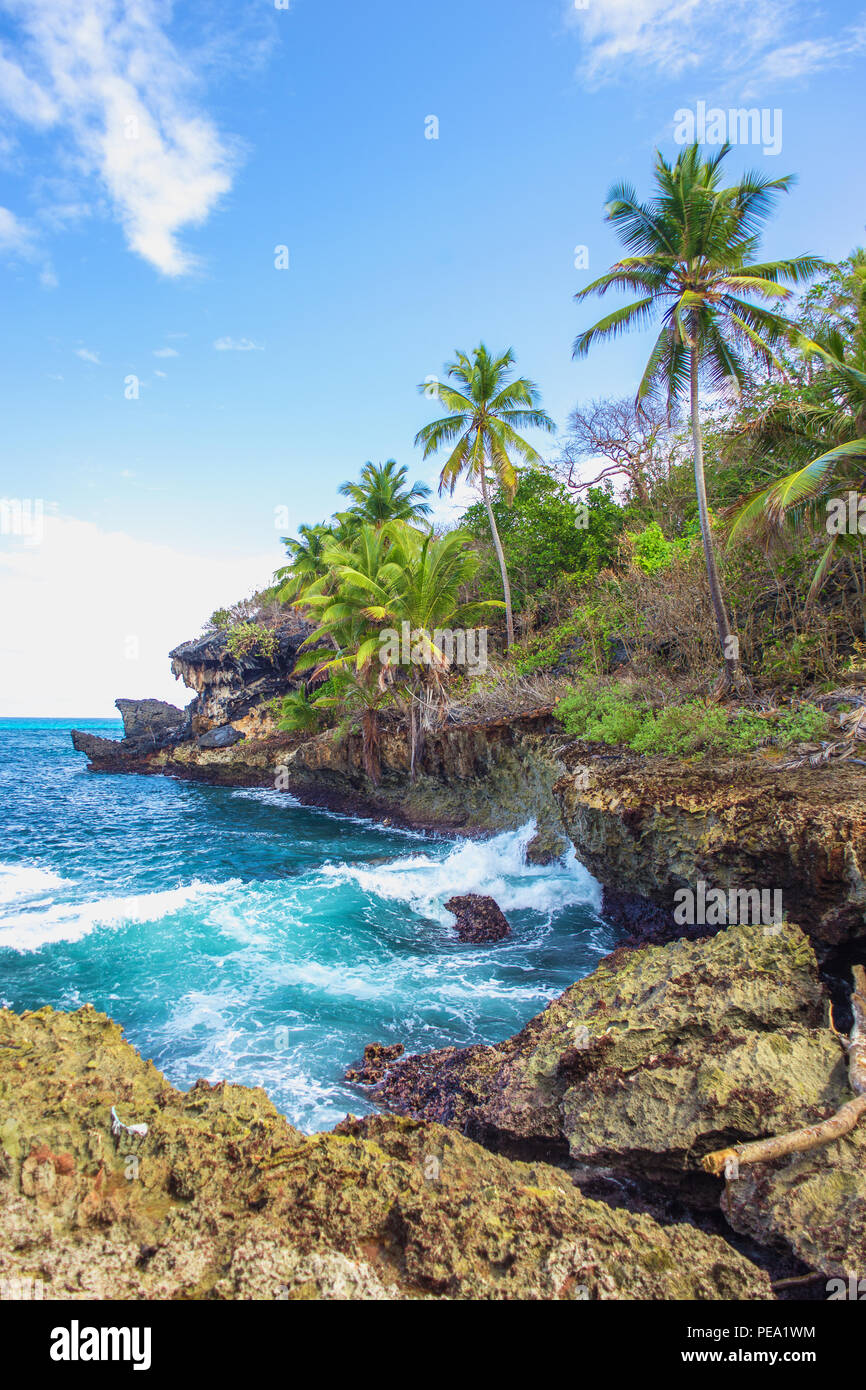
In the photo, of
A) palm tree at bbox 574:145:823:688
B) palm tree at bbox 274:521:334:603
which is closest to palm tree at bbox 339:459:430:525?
palm tree at bbox 274:521:334:603

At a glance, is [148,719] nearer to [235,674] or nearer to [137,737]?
[137,737]

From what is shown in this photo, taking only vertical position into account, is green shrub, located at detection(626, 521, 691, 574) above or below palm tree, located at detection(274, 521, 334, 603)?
below

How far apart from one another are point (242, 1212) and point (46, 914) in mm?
10914

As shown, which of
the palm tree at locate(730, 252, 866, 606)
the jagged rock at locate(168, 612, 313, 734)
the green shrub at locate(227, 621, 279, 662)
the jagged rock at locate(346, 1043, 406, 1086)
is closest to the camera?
the jagged rock at locate(346, 1043, 406, 1086)

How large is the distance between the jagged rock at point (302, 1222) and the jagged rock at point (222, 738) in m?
34.4

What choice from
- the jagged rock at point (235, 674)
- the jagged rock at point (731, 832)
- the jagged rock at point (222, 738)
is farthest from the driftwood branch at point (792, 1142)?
the jagged rock at point (222, 738)

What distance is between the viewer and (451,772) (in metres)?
20.0

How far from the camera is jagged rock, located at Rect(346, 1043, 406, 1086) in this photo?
6.31 meters

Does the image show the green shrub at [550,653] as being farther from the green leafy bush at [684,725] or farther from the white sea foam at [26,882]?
the white sea foam at [26,882]

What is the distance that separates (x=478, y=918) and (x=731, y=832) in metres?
5.00

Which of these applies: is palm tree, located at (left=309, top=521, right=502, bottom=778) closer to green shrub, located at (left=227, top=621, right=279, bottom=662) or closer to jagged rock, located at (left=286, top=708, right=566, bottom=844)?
jagged rock, located at (left=286, top=708, right=566, bottom=844)

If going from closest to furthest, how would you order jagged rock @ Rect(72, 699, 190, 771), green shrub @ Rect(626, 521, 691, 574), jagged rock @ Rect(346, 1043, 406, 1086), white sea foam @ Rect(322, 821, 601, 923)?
jagged rock @ Rect(346, 1043, 406, 1086)
white sea foam @ Rect(322, 821, 601, 923)
green shrub @ Rect(626, 521, 691, 574)
jagged rock @ Rect(72, 699, 190, 771)

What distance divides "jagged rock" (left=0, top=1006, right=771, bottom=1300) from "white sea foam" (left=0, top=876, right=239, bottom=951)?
7.86 metres

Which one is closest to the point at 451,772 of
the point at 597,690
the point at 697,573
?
the point at 597,690
